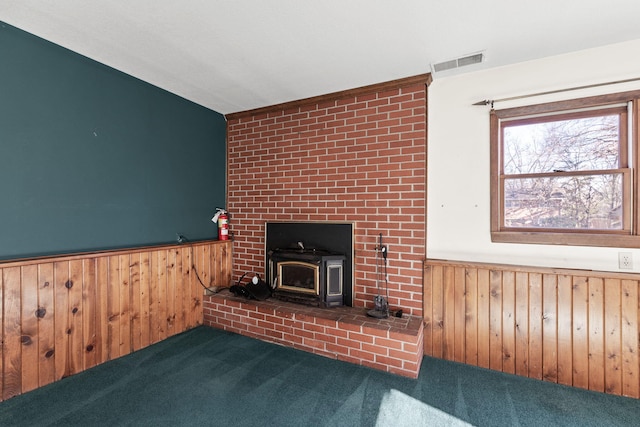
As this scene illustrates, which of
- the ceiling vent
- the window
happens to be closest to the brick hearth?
the window

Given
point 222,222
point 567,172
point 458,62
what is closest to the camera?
point 567,172

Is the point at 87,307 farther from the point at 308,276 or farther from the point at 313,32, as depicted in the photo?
the point at 313,32

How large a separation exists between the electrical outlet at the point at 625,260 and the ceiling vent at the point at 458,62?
5.53 feet

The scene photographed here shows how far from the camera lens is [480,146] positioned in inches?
91.9

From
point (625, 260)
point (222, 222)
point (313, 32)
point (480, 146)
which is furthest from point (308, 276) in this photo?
point (625, 260)

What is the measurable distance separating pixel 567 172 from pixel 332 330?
217cm

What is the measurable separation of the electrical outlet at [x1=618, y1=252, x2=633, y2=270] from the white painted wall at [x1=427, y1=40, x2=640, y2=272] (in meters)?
0.02

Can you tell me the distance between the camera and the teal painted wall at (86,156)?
1.87m

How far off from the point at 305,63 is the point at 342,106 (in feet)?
2.15

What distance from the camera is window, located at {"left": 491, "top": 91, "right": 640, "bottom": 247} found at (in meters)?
1.95

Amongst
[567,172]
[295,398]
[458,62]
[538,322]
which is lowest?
[295,398]

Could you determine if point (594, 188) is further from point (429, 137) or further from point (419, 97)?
point (419, 97)

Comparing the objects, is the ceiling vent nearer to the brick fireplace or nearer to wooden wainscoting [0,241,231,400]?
the brick fireplace

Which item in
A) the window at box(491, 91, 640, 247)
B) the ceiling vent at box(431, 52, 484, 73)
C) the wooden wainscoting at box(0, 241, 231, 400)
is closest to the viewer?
the wooden wainscoting at box(0, 241, 231, 400)
